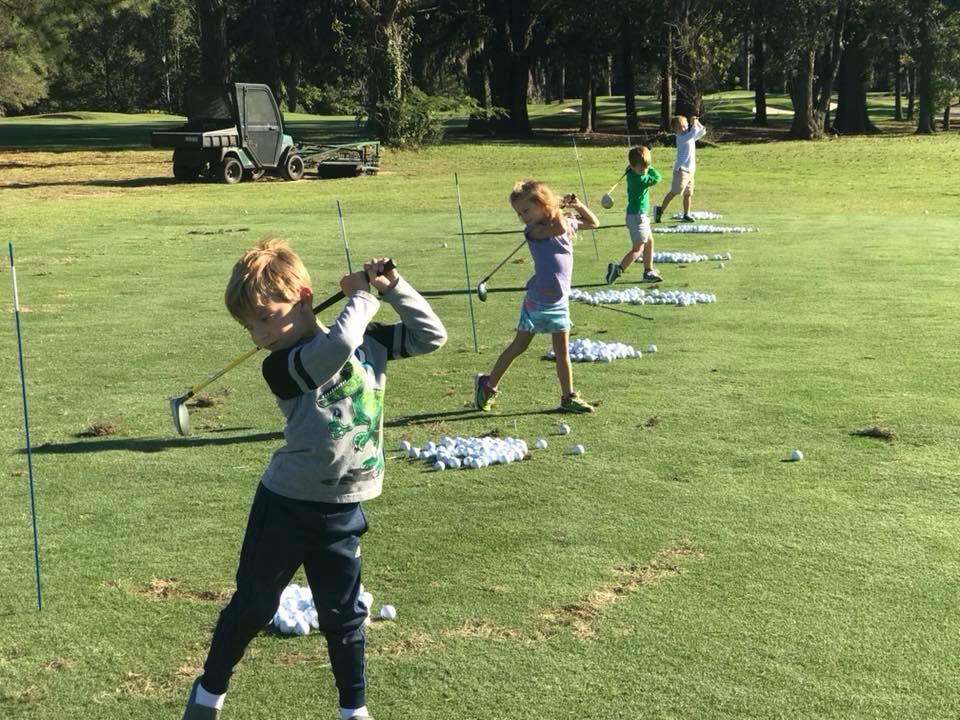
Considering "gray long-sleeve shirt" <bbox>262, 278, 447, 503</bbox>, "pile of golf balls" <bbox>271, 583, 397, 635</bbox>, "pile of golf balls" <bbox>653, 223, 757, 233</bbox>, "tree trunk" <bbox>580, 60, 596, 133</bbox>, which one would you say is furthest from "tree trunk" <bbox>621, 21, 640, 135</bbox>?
"gray long-sleeve shirt" <bbox>262, 278, 447, 503</bbox>

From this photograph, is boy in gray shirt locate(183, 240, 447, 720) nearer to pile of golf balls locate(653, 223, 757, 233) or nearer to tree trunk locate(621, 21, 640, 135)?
pile of golf balls locate(653, 223, 757, 233)

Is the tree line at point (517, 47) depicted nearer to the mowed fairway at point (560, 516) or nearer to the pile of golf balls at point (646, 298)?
the mowed fairway at point (560, 516)

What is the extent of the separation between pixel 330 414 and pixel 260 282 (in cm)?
50

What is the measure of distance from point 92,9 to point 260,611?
38.8 m

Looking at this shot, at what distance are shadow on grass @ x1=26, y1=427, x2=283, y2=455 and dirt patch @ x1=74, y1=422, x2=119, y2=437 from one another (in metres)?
0.16

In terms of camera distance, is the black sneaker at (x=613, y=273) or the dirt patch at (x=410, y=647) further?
the black sneaker at (x=613, y=273)

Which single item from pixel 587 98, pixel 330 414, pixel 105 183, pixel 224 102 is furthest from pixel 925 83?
pixel 330 414

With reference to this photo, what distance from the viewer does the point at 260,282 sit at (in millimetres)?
3713

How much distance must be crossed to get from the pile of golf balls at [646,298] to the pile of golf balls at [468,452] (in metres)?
5.47

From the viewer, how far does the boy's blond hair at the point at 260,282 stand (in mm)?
3719

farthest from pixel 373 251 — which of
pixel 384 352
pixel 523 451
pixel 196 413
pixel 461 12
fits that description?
pixel 461 12

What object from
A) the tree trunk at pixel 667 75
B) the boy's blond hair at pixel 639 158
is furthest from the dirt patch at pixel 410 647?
the tree trunk at pixel 667 75

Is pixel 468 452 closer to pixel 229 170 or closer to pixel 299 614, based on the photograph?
pixel 299 614

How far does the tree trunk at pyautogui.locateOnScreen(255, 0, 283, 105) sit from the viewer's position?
169ft
